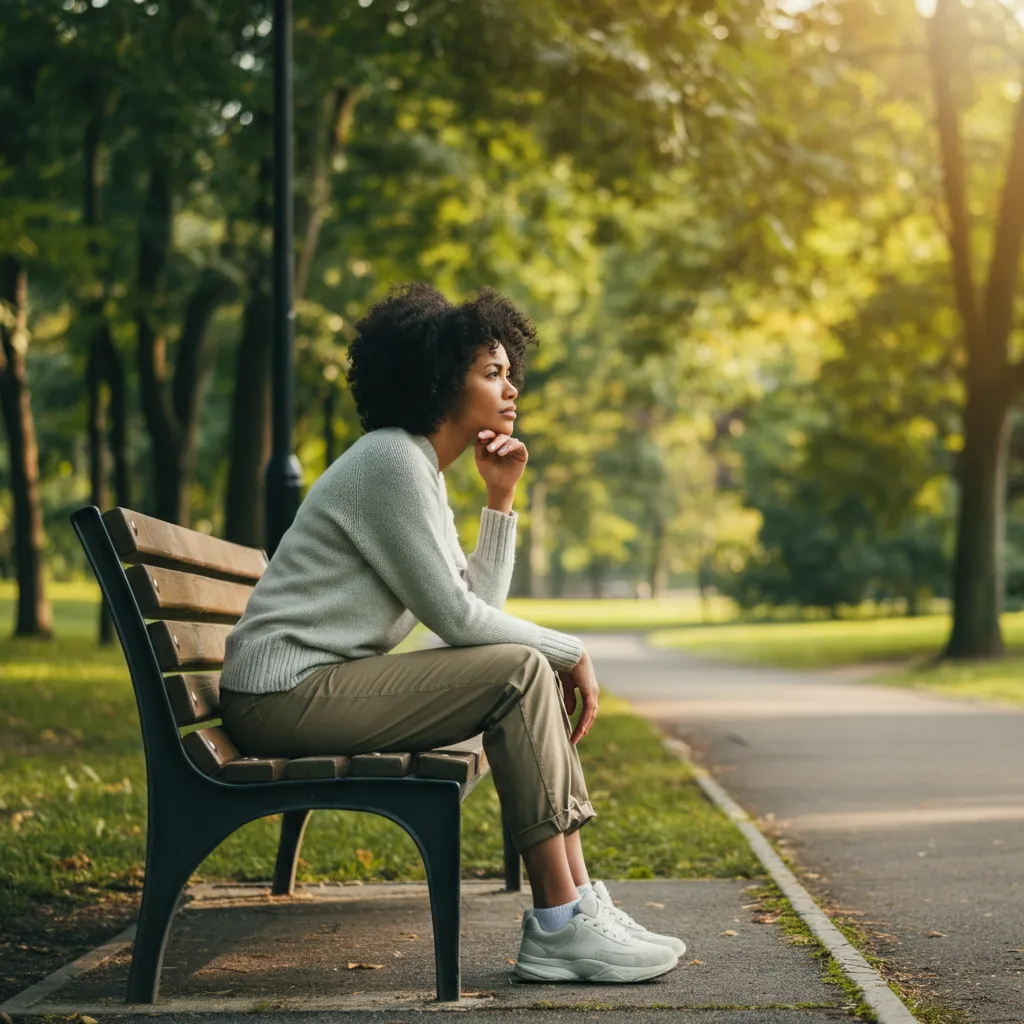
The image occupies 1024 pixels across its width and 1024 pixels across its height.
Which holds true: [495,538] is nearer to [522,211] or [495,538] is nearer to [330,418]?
[522,211]

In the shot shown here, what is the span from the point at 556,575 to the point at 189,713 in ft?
321

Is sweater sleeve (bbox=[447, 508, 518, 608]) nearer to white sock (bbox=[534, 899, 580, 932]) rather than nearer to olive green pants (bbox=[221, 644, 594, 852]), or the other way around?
olive green pants (bbox=[221, 644, 594, 852])

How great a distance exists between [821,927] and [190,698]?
1965 millimetres

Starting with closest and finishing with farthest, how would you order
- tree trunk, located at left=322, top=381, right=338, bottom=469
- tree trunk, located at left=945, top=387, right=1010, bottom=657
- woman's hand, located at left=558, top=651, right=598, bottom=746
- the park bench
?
the park bench
woman's hand, located at left=558, top=651, right=598, bottom=746
tree trunk, located at left=945, top=387, right=1010, bottom=657
tree trunk, located at left=322, top=381, right=338, bottom=469

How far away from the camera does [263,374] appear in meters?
16.7

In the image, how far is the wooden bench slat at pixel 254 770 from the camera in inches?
159

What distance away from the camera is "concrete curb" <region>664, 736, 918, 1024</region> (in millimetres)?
3854

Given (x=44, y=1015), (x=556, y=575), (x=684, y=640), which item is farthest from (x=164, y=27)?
(x=556, y=575)

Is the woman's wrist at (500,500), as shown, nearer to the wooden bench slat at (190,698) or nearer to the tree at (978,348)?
the wooden bench slat at (190,698)

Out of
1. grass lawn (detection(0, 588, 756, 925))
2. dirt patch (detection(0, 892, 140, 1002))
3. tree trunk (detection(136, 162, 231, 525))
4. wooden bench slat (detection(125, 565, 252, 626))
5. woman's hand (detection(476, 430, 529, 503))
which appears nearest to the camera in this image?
wooden bench slat (detection(125, 565, 252, 626))

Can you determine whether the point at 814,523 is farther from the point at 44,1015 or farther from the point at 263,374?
the point at 44,1015

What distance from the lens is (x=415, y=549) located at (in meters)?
4.14

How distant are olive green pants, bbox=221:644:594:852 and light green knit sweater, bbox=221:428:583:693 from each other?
0.06m

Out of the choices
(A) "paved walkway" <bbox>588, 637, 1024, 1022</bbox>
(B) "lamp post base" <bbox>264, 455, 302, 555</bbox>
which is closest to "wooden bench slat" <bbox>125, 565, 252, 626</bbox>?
(A) "paved walkway" <bbox>588, 637, 1024, 1022</bbox>
